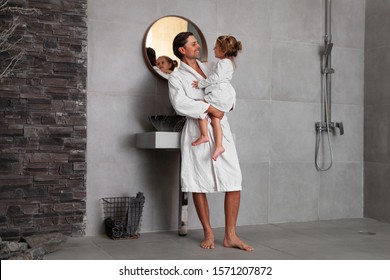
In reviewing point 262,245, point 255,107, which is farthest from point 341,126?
point 262,245

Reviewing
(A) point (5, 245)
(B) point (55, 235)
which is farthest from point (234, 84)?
(A) point (5, 245)

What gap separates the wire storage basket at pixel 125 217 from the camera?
375 cm

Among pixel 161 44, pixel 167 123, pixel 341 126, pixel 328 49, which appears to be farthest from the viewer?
pixel 341 126

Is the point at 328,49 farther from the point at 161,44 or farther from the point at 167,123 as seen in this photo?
the point at 167,123

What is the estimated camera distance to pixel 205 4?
4242 mm

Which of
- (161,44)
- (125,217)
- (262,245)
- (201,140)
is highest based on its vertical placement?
(161,44)

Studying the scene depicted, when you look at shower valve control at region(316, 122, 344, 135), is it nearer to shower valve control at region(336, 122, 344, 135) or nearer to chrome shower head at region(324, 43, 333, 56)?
shower valve control at region(336, 122, 344, 135)

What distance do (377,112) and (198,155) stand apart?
6.92 ft

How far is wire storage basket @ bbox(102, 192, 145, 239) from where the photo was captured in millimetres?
3754

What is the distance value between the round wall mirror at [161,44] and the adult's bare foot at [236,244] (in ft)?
4.51

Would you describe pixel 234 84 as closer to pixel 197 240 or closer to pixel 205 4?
pixel 205 4

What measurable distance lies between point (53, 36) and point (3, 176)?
3.46ft

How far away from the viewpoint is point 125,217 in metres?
3.89

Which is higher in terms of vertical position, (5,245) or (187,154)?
(187,154)
